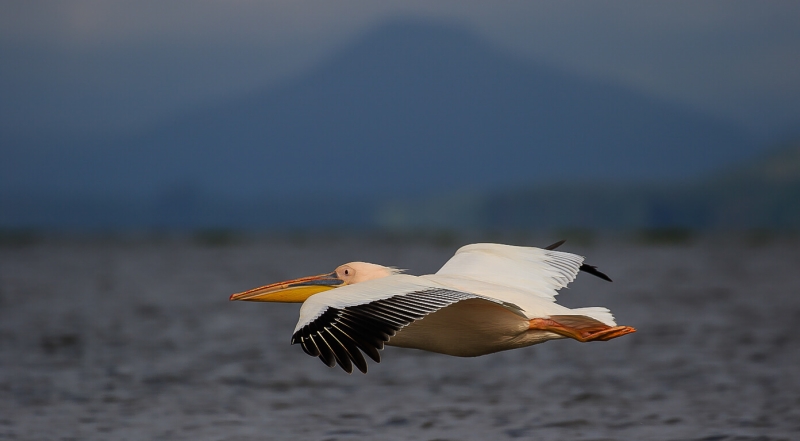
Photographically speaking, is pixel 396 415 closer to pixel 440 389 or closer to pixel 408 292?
pixel 440 389

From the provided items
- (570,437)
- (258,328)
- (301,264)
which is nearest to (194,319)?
(258,328)

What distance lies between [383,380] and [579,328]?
5.58 metres

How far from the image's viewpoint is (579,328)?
636 centimetres

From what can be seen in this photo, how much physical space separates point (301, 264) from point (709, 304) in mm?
16886

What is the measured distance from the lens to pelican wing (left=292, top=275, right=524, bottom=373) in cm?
552

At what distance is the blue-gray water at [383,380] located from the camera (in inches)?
359

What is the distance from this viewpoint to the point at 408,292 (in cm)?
593

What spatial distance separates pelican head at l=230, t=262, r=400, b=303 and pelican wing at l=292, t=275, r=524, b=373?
3.93 feet

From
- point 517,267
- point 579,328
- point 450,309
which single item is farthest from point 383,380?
point 579,328

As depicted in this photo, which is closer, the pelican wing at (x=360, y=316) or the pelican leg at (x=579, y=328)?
the pelican wing at (x=360, y=316)

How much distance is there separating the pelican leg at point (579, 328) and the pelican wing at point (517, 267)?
72 centimetres

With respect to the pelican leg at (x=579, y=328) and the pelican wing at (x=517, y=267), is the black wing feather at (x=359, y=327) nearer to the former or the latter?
the pelican leg at (x=579, y=328)

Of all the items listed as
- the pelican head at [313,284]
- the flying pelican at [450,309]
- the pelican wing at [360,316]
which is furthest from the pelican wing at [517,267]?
the pelican wing at [360,316]

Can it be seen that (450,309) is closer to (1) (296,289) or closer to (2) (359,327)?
(2) (359,327)
